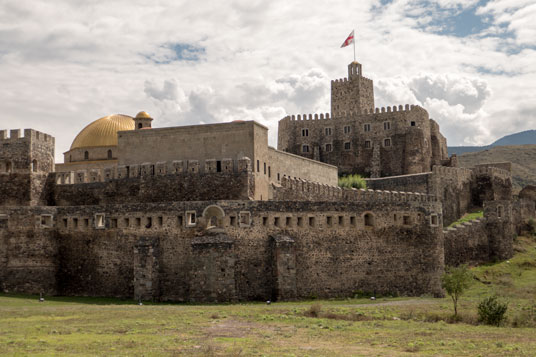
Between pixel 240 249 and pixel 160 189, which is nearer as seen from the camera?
pixel 240 249

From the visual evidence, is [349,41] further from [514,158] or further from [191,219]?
[514,158]

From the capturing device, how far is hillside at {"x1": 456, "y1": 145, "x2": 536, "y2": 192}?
12000 cm

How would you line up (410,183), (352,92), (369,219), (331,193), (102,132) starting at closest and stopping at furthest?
(369,219) → (331,193) → (102,132) → (410,183) → (352,92)

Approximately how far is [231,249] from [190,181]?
8993 mm

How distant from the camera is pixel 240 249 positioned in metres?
41.2

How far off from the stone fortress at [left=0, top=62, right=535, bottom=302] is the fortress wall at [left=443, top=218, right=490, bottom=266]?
114mm

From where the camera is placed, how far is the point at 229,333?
27625mm

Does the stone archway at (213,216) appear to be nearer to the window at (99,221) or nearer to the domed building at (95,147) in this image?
the window at (99,221)

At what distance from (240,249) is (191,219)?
351 cm

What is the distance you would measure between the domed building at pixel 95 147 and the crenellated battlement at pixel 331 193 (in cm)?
1650

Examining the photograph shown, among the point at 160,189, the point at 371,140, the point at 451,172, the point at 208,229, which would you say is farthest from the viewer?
the point at 371,140

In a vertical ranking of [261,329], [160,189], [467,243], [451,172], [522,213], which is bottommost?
[261,329]

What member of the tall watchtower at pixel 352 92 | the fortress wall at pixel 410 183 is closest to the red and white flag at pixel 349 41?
the tall watchtower at pixel 352 92

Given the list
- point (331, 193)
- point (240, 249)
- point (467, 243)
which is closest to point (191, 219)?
point (240, 249)
